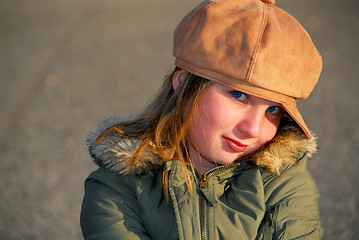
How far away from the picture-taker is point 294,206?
66.0 inches

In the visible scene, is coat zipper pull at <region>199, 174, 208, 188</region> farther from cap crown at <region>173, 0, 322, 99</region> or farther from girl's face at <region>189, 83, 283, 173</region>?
cap crown at <region>173, 0, 322, 99</region>

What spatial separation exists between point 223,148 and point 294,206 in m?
0.37

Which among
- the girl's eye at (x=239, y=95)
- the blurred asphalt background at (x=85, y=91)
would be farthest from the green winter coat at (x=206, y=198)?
the blurred asphalt background at (x=85, y=91)

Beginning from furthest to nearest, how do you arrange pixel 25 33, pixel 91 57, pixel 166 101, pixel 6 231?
pixel 25 33
pixel 91 57
pixel 6 231
pixel 166 101

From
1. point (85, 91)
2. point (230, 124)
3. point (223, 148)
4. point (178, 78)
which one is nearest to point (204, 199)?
point (223, 148)

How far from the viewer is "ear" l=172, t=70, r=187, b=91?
184 cm

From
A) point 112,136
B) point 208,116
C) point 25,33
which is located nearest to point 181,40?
point 208,116

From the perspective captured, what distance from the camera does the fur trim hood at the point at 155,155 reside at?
1.73m

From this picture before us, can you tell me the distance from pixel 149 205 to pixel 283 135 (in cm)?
66

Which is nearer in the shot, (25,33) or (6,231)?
(6,231)

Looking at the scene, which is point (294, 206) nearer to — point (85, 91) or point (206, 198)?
point (206, 198)

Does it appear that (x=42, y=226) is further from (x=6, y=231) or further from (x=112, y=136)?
(x=112, y=136)

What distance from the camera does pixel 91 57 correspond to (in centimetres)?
584

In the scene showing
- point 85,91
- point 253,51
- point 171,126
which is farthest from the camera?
point 85,91
